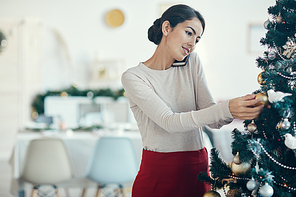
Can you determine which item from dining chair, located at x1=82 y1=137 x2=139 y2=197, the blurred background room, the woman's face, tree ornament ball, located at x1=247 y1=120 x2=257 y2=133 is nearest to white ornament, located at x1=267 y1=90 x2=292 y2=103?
tree ornament ball, located at x1=247 y1=120 x2=257 y2=133

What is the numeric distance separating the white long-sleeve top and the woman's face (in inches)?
2.9

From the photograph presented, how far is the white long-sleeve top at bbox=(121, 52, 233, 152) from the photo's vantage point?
1.02m

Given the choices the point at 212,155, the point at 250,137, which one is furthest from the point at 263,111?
the point at 212,155

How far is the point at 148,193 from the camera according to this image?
3.56 ft

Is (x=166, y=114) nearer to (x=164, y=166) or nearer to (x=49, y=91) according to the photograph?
(x=164, y=166)

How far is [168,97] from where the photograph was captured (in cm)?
106

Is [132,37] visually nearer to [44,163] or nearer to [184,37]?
[44,163]

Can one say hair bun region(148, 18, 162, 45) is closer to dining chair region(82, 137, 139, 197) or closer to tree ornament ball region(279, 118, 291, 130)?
tree ornament ball region(279, 118, 291, 130)

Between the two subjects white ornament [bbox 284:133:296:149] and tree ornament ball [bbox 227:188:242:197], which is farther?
tree ornament ball [bbox 227:188:242:197]

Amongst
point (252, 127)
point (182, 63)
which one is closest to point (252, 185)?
point (252, 127)

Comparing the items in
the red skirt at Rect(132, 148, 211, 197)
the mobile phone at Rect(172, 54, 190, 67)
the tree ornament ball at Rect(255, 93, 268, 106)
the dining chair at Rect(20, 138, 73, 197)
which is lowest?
the dining chair at Rect(20, 138, 73, 197)

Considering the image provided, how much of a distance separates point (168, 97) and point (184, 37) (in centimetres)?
21

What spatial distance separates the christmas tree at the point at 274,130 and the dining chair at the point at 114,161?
4.84ft

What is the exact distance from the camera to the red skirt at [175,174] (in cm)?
106
